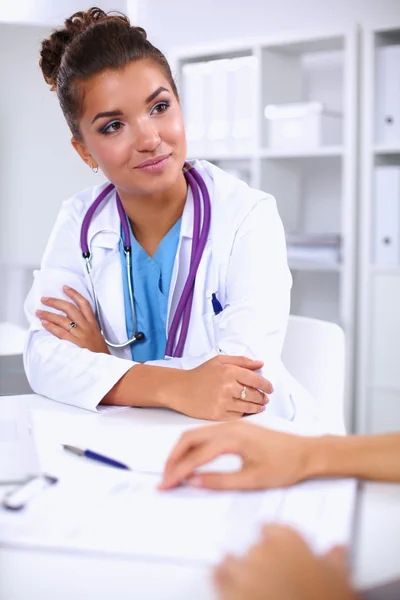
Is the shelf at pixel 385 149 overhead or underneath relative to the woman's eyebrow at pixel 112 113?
underneath

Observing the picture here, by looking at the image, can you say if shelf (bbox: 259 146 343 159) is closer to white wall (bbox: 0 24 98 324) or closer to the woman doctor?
white wall (bbox: 0 24 98 324)

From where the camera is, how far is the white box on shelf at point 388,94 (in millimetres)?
2420

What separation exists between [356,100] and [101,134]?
1.46 m

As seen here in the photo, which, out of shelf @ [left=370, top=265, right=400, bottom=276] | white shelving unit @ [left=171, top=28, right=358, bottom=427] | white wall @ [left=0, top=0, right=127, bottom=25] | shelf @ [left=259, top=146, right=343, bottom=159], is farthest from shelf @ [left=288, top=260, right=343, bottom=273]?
white wall @ [left=0, top=0, right=127, bottom=25]

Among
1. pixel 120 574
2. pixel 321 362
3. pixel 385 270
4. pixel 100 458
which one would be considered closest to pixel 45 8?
pixel 385 270

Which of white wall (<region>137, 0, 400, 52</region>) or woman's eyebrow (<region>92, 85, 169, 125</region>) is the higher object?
white wall (<region>137, 0, 400, 52</region>)

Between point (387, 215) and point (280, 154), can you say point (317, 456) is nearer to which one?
point (387, 215)

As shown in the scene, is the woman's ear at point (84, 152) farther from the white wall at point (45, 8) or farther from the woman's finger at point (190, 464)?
the white wall at point (45, 8)

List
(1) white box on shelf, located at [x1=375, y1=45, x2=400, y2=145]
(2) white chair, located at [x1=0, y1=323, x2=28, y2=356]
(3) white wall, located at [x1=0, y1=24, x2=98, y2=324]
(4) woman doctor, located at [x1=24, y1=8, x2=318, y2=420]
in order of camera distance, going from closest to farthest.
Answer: (4) woman doctor, located at [x1=24, y1=8, x2=318, y2=420]
(2) white chair, located at [x1=0, y1=323, x2=28, y2=356]
(1) white box on shelf, located at [x1=375, y1=45, x2=400, y2=145]
(3) white wall, located at [x1=0, y1=24, x2=98, y2=324]

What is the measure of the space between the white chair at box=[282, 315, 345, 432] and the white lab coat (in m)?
0.08

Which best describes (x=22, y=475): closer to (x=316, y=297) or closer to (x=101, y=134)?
(x=101, y=134)

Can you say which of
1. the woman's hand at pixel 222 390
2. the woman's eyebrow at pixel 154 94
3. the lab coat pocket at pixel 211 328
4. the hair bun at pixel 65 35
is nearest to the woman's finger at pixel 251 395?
the woman's hand at pixel 222 390

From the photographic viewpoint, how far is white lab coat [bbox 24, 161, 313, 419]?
3.62ft

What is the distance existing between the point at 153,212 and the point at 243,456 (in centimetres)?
74
